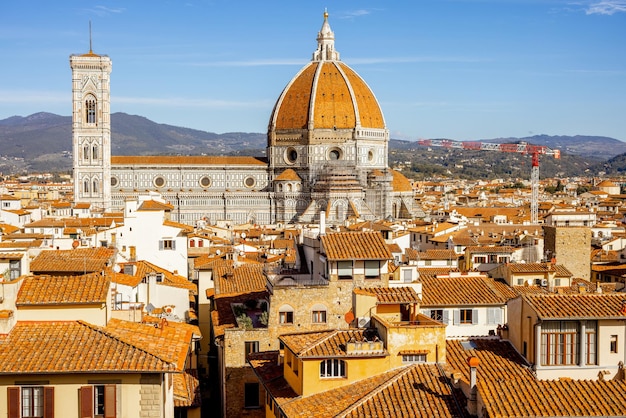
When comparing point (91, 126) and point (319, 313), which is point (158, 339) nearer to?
→ point (319, 313)

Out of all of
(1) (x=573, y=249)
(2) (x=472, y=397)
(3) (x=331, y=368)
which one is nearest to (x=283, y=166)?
(1) (x=573, y=249)

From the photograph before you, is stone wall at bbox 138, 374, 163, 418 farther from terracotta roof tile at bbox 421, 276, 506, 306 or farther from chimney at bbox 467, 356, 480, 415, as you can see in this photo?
terracotta roof tile at bbox 421, 276, 506, 306

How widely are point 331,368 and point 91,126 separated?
105388mm

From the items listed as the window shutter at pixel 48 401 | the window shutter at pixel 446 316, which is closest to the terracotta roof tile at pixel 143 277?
the window shutter at pixel 446 316

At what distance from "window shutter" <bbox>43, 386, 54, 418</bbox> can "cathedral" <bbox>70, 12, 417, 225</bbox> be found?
314ft

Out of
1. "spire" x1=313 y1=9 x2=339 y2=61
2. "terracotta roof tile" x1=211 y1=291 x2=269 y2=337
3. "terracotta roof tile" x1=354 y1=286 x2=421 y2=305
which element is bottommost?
"terracotta roof tile" x1=211 y1=291 x2=269 y2=337

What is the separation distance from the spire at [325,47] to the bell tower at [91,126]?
3016cm

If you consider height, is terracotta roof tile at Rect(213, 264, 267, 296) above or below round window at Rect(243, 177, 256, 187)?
below

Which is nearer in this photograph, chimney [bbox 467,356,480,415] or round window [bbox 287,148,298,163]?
chimney [bbox 467,356,480,415]

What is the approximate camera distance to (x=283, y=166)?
127750mm

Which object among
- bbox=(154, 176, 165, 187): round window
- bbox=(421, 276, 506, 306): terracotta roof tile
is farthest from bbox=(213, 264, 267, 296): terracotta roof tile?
bbox=(154, 176, 165, 187): round window

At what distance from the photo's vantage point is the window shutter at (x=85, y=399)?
1468cm

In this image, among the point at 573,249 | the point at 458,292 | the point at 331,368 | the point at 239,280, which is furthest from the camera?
the point at 573,249

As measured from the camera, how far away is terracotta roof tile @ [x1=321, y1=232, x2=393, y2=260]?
21348 millimetres
